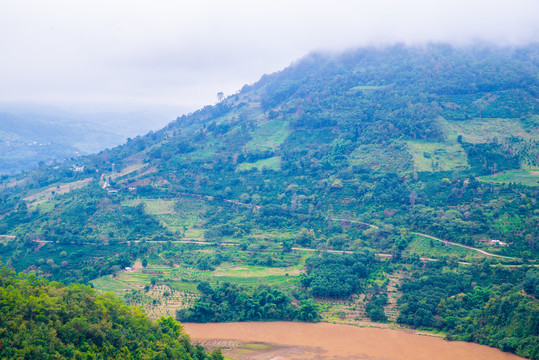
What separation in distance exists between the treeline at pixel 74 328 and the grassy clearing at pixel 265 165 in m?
33.7

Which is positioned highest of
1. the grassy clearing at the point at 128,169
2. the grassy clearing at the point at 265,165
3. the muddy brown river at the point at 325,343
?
the grassy clearing at the point at 128,169

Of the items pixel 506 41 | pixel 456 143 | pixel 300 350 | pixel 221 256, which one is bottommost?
pixel 300 350

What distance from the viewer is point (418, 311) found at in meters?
29.7

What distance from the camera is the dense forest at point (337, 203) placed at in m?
32.1

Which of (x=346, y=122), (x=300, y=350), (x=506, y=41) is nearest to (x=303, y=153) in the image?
(x=346, y=122)

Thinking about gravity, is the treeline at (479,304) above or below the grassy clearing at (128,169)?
below

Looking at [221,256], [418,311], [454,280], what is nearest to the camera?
[418,311]

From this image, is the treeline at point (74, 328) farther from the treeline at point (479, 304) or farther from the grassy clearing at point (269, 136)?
the grassy clearing at point (269, 136)

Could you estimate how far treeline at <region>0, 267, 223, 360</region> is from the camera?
58.7 feet

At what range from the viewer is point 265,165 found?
57969mm

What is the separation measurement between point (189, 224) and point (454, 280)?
2633 cm

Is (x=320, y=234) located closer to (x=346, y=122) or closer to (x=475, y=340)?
(x=475, y=340)

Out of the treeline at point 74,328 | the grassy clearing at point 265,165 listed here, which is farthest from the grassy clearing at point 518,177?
the treeline at point 74,328

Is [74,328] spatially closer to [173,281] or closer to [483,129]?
[173,281]
